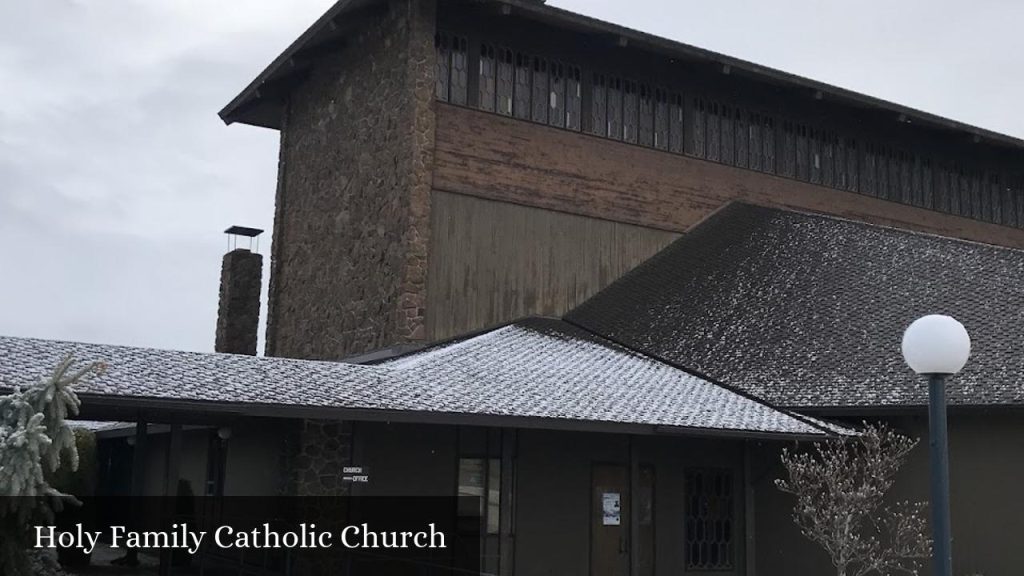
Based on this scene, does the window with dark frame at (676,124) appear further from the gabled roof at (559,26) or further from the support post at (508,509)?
the support post at (508,509)

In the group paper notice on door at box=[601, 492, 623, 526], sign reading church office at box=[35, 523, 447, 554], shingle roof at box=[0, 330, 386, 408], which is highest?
shingle roof at box=[0, 330, 386, 408]

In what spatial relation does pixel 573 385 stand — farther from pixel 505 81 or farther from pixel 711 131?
pixel 711 131

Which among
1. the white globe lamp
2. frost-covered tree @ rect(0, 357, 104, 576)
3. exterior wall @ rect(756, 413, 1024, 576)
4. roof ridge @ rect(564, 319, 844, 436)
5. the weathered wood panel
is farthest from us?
the weathered wood panel

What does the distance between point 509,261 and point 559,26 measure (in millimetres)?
4647

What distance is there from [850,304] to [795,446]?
4.51m

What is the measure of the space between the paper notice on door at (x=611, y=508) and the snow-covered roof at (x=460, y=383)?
6.45 ft

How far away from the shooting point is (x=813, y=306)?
2023cm

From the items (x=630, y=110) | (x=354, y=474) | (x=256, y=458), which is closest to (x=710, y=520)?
(x=354, y=474)

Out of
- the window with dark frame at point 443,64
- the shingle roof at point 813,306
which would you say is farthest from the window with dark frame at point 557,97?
the shingle roof at point 813,306

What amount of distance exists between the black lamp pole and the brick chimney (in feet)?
72.8

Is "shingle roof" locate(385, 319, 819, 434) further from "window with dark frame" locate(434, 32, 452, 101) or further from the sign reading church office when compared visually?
"window with dark frame" locate(434, 32, 452, 101)

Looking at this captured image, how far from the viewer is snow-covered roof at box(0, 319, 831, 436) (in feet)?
39.3

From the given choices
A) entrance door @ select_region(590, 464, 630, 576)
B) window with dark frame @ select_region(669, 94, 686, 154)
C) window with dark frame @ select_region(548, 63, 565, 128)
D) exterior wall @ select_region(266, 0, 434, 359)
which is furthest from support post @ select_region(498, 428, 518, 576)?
window with dark frame @ select_region(669, 94, 686, 154)

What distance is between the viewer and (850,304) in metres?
19.9
